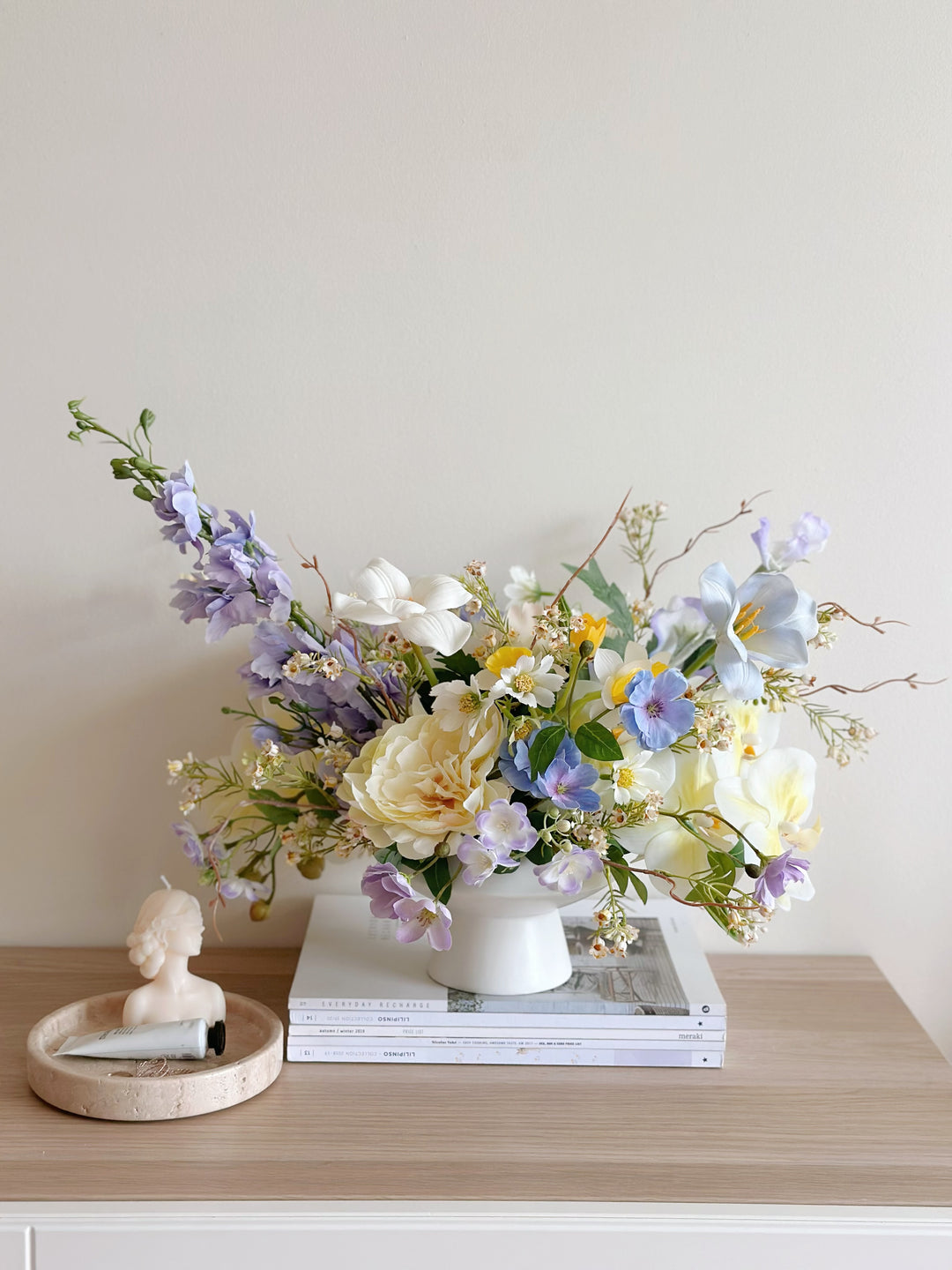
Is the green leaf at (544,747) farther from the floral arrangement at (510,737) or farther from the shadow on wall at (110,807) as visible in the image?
the shadow on wall at (110,807)

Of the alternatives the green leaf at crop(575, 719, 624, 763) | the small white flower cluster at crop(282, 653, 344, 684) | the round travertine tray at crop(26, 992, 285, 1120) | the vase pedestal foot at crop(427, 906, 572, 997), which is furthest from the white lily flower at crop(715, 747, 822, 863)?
the round travertine tray at crop(26, 992, 285, 1120)

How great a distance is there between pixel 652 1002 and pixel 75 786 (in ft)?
2.07

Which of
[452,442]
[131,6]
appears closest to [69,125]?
[131,6]

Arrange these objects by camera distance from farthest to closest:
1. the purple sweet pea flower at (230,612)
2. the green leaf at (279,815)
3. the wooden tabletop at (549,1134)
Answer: the green leaf at (279,815)
the purple sweet pea flower at (230,612)
the wooden tabletop at (549,1134)

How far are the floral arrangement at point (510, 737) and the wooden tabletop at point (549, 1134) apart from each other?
5.9 inches

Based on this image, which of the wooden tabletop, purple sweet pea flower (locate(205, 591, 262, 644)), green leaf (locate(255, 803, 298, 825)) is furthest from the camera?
green leaf (locate(255, 803, 298, 825))

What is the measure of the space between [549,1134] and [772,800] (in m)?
0.31

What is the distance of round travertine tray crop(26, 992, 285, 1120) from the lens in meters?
0.84

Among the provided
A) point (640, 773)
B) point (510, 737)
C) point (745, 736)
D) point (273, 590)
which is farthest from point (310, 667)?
point (745, 736)

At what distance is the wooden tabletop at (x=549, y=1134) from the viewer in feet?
2.57

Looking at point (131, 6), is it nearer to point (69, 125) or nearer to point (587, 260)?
point (69, 125)

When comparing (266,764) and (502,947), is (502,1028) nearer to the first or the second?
(502,947)

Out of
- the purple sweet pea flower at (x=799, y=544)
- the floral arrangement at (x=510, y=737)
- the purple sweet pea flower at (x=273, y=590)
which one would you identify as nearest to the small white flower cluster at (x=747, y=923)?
the floral arrangement at (x=510, y=737)

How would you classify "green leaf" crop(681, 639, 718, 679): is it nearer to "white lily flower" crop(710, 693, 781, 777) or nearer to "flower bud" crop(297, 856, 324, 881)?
"white lily flower" crop(710, 693, 781, 777)
